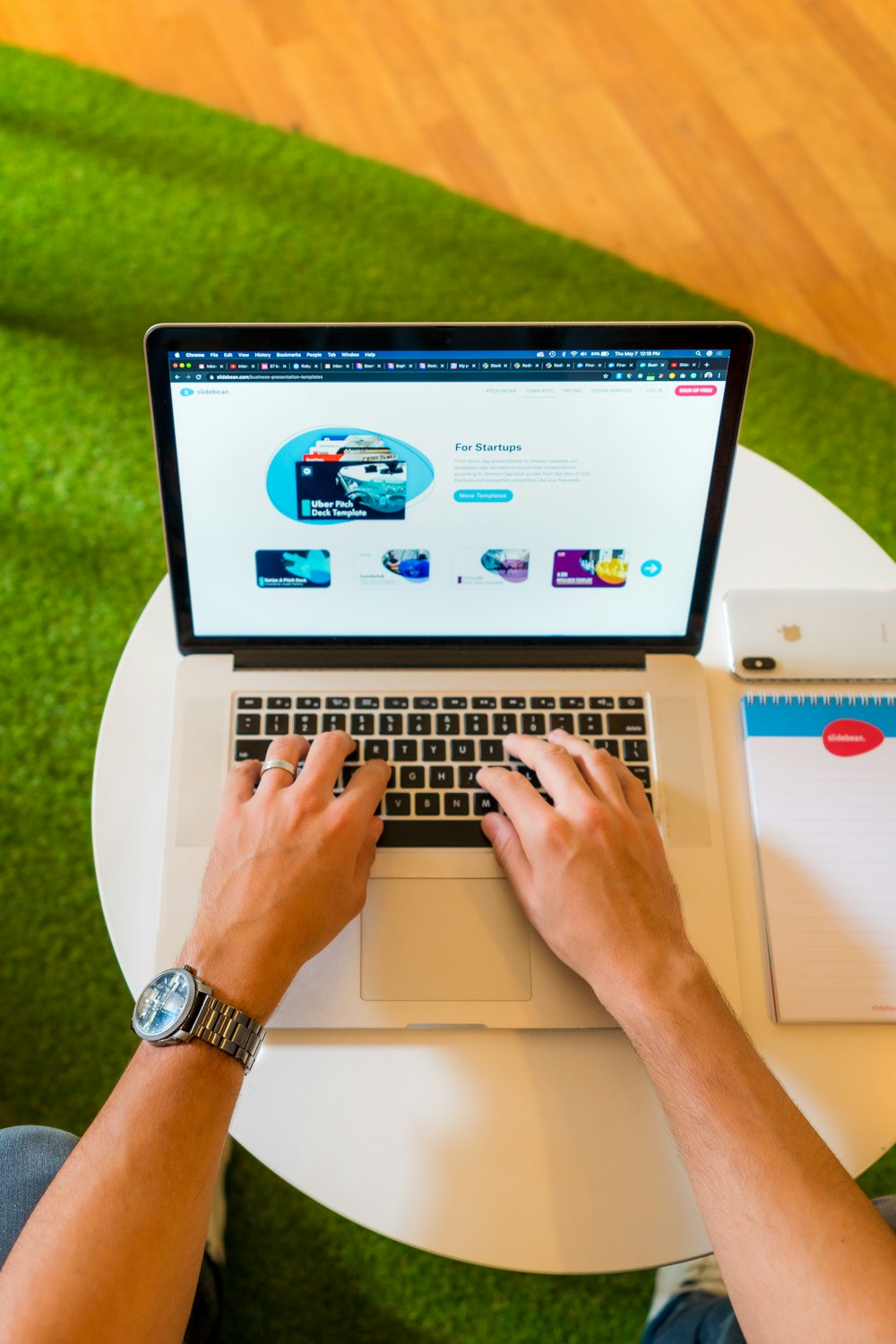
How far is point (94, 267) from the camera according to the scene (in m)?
2.23

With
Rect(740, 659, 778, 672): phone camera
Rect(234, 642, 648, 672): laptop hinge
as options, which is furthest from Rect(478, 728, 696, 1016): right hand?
Rect(740, 659, 778, 672): phone camera

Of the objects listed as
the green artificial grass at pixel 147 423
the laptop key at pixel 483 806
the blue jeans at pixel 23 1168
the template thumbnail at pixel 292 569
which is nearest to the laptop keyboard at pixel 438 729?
the laptop key at pixel 483 806

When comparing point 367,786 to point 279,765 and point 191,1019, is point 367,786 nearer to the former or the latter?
point 279,765

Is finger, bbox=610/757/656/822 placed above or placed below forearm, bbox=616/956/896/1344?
above

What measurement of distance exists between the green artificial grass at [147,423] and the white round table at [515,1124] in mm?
709

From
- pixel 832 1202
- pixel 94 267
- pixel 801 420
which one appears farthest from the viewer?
pixel 94 267

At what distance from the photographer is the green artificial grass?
4.85 ft

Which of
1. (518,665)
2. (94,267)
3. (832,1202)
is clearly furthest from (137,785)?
(94,267)

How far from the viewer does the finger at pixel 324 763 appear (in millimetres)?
954

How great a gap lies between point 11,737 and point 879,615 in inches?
55.6

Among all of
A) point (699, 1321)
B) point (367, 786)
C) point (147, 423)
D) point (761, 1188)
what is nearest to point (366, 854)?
point (367, 786)

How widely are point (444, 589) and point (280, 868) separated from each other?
1.05ft

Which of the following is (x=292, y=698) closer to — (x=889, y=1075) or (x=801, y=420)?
(x=889, y=1075)

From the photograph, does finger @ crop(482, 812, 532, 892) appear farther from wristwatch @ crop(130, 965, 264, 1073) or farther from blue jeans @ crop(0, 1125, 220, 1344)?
blue jeans @ crop(0, 1125, 220, 1344)
